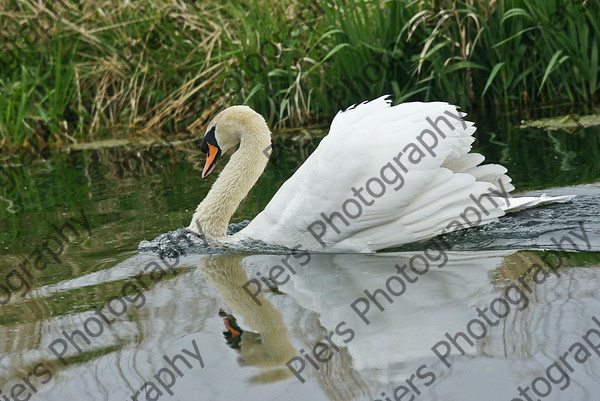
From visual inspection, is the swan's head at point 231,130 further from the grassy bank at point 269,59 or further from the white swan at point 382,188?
the grassy bank at point 269,59

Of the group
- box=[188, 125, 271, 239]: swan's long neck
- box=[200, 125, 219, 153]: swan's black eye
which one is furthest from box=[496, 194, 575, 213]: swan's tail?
box=[200, 125, 219, 153]: swan's black eye

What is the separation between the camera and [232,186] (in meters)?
5.73

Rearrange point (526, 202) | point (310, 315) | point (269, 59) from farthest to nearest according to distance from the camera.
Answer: point (269, 59)
point (526, 202)
point (310, 315)

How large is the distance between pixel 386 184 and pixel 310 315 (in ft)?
3.45

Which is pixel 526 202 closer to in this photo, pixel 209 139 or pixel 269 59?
pixel 209 139

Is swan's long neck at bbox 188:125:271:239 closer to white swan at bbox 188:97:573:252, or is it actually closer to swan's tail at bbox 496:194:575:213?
white swan at bbox 188:97:573:252

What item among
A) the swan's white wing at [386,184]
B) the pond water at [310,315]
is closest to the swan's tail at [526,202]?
the pond water at [310,315]

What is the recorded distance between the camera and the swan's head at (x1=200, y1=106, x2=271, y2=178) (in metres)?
5.70

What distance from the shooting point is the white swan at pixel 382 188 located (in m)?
4.86

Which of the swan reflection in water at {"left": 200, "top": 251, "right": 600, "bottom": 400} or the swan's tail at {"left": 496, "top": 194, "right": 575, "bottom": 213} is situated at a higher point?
the swan reflection in water at {"left": 200, "top": 251, "right": 600, "bottom": 400}

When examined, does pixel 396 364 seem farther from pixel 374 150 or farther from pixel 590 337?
pixel 374 150

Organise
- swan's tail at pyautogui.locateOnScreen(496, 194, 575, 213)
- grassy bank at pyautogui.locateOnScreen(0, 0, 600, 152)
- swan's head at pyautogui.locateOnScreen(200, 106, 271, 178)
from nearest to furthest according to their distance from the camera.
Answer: swan's tail at pyautogui.locateOnScreen(496, 194, 575, 213) → swan's head at pyautogui.locateOnScreen(200, 106, 271, 178) → grassy bank at pyautogui.locateOnScreen(0, 0, 600, 152)

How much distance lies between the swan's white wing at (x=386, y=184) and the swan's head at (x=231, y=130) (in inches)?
29.9

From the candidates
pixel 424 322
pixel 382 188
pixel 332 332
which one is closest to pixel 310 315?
pixel 332 332
